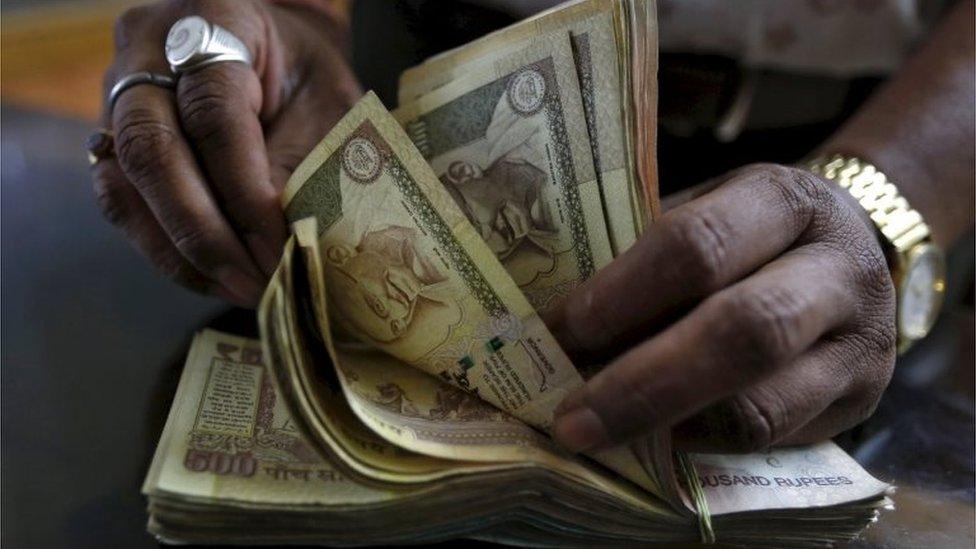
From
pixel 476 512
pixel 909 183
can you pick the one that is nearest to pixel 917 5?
pixel 909 183

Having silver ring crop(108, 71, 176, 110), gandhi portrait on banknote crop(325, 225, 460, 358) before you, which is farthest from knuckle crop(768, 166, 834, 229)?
silver ring crop(108, 71, 176, 110)

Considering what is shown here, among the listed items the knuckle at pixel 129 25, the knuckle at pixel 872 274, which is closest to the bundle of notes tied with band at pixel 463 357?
the knuckle at pixel 872 274

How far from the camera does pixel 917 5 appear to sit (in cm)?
97

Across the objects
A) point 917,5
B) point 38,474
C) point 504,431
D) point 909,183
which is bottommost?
point 38,474

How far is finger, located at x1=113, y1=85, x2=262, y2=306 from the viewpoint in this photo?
702 mm

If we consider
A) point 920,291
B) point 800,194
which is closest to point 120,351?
point 800,194

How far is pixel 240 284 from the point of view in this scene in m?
0.74

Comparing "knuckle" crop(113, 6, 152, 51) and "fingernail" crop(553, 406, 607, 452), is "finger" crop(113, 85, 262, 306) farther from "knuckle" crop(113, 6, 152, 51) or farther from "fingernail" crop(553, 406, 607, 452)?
"fingernail" crop(553, 406, 607, 452)

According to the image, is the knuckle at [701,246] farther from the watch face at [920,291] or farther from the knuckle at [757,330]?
the watch face at [920,291]

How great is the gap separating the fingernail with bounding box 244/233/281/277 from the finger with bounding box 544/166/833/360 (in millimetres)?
219

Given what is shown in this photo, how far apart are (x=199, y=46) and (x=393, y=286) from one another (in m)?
0.26

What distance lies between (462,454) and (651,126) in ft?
0.81

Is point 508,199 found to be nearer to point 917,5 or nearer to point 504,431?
point 504,431

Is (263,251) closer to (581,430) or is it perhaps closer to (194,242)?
(194,242)
